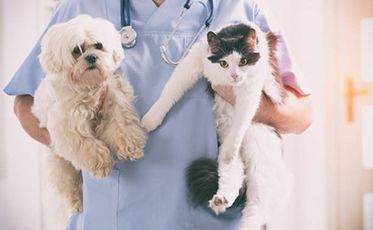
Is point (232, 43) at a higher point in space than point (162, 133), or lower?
higher

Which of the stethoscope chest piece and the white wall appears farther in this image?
the white wall

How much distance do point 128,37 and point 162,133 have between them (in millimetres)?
155

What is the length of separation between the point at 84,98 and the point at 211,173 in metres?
0.22

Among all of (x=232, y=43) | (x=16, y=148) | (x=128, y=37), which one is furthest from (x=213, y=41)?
(x=16, y=148)

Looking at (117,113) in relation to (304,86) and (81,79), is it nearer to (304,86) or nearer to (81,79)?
(81,79)

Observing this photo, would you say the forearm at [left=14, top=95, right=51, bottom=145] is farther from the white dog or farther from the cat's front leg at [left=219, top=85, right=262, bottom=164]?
the cat's front leg at [left=219, top=85, right=262, bottom=164]

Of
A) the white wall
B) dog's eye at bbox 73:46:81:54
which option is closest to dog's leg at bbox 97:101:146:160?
dog's eye at bbox 73:46:81:54

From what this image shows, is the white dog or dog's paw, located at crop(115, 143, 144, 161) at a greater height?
the white dog

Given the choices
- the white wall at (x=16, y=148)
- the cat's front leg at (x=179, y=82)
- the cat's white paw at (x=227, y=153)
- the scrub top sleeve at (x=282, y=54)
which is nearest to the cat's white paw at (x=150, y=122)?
the cat's front leg at (x=179, y=82)

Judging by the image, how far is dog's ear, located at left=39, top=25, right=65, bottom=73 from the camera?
2.32 feet

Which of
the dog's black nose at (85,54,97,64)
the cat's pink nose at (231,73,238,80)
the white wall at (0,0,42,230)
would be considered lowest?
the white wall at (0,0,42,230)

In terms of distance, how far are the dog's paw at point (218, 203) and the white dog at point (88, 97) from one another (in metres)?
0.13

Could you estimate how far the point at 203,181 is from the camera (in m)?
0.74

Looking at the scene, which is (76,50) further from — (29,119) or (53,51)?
(29,119)
